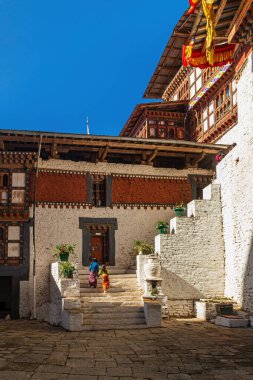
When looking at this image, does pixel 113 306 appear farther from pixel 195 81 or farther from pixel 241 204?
pixel 195 81

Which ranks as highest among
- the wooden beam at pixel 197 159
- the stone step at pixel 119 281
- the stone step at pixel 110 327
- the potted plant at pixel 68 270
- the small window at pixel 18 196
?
the wooden beam at pixel 197 159

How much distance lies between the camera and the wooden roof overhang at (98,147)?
68.0ft

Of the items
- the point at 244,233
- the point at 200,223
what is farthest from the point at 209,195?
the point at 244,233

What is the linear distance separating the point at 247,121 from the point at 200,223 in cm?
516

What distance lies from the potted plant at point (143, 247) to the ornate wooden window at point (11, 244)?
5363 mm

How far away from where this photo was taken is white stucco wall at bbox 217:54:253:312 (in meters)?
16.4

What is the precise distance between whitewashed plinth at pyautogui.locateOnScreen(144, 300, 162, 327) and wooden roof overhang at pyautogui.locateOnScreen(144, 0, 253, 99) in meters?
10.0

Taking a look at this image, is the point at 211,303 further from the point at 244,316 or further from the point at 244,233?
the point at 244,233

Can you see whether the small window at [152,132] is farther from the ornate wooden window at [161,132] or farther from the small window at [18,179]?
the small window at [18,179]

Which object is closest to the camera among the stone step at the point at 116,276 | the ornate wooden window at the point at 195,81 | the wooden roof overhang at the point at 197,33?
the wooden roof overhang at the point at 197,33

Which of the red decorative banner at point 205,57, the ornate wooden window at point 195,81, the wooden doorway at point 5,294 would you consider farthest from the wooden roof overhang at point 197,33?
the wooden doorway at point 5,294

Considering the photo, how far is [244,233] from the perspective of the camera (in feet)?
55.7

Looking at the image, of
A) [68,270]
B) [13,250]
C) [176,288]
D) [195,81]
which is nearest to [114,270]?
[176,288]

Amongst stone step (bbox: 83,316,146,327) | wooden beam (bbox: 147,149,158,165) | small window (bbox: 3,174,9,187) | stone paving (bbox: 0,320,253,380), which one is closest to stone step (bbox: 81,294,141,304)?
stone step (bbox: 83,316,146,327)
